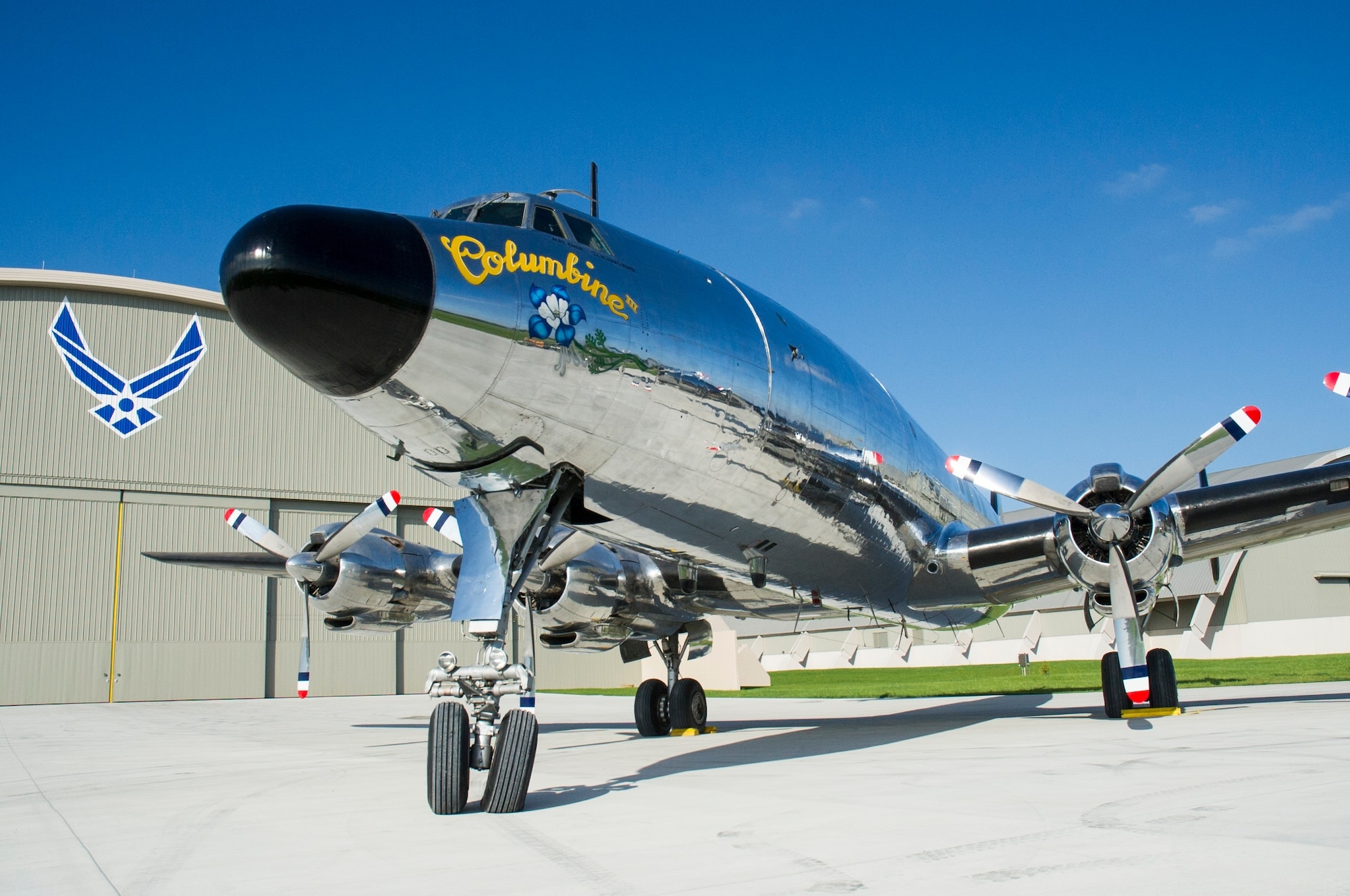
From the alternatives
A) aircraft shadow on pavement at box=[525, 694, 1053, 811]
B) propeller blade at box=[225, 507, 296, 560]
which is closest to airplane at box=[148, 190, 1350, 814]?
aircraft shadow on pavement at box=[525, 694, 1053, 811]

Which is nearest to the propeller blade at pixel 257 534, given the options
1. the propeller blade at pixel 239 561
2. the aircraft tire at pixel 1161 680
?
the propeller blade at pixel 239 561

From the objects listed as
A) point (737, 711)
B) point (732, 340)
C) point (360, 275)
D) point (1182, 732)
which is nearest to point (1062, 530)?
point (1182, 732)

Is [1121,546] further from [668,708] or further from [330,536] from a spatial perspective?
[330,536]

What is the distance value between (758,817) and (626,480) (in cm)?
304

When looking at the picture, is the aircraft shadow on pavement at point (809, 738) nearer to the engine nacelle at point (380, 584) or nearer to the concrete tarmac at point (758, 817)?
the concrete tarmac at point (758, 817)

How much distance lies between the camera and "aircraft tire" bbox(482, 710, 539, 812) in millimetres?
6480

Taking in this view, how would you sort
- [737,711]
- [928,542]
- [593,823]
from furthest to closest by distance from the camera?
1. [737,711]
2. [928,542]
3. [593,823]

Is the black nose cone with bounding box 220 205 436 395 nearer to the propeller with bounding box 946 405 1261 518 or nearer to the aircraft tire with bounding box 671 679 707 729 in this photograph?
the propeller with bounding box 946 405 1261 518

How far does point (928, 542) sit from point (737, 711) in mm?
9934

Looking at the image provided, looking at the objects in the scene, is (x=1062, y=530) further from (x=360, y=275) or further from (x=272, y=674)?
(x=272, y=674)

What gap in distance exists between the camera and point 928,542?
12.5 m

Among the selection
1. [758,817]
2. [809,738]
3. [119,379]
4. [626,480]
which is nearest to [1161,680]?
[809,738]

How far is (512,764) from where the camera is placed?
6.50m

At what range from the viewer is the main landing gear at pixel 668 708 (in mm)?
14141
